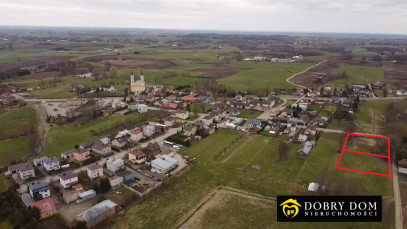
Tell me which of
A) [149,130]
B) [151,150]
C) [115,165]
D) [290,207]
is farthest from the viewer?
[149,130]

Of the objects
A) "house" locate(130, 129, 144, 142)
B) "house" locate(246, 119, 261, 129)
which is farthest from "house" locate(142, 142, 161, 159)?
"house" locate(246, 119, 261, 129)

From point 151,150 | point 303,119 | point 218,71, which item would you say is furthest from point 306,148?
point 218,71

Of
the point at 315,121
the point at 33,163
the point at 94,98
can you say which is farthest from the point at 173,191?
the point at 94,98

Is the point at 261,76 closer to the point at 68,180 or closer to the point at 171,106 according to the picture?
the point at 171,106

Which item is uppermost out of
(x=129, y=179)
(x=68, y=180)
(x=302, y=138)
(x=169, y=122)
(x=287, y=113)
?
(x=287, y=113)

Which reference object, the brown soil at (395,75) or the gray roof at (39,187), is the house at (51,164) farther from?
the brown soil at (395,75)

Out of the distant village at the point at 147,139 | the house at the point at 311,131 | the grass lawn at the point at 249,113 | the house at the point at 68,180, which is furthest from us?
the grass lawn at the point at 249,113

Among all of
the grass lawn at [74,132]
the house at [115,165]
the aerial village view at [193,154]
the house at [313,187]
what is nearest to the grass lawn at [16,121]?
the aerial village view at [193,154]
